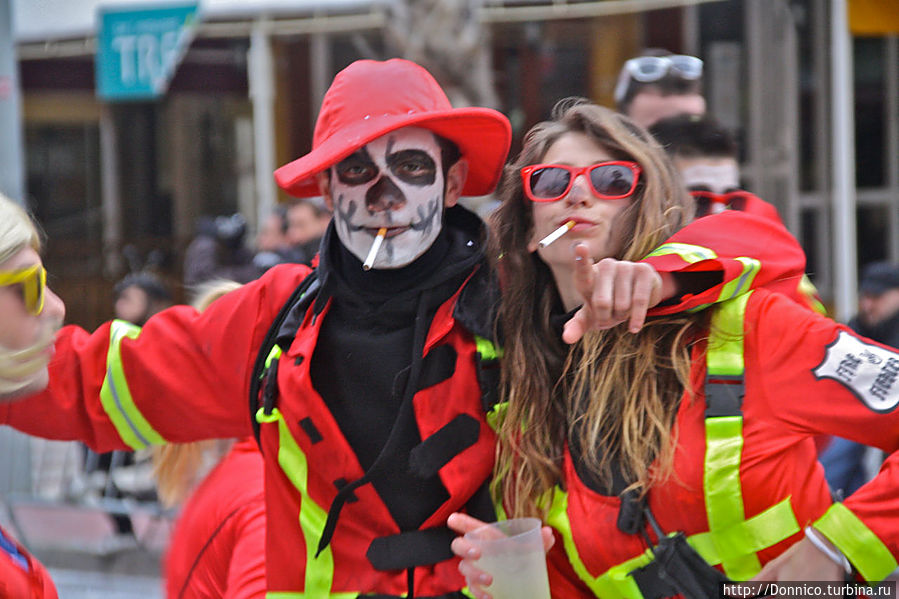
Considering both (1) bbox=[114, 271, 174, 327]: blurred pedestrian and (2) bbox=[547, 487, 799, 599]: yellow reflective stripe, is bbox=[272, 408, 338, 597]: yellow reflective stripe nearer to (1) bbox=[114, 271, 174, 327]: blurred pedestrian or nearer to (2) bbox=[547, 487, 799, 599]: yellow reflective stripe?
(2) bbox=[547, 487, 799, 599]: yellow reflective stripe

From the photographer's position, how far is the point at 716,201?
341 centimetres

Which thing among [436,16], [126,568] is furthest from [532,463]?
[436,16]

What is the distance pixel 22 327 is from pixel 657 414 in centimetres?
127

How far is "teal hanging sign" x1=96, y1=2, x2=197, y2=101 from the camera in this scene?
25.1ft

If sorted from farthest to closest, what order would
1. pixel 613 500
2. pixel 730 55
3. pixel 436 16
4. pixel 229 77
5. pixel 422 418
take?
pixel 229 77 < pixel 730 55 < pixel 436 16 < pixel 422 418 < pixel 613 500

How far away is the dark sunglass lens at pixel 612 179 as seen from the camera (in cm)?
239

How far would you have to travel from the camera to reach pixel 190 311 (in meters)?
2.79

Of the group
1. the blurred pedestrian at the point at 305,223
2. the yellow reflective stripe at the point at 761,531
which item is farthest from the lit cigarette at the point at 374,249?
the blurred pedestrian at the point at 305,223

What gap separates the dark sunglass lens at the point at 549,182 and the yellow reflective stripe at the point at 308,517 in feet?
2.50

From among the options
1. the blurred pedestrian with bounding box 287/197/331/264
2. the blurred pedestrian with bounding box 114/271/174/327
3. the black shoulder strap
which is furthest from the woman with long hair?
the blurred pedestrian with bounding box 114/271/174/327

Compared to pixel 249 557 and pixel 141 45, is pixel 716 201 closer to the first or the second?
pixel 249 557

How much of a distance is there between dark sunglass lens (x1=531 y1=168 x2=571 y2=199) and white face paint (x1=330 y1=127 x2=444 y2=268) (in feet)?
0.77

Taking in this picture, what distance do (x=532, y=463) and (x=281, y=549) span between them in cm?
60

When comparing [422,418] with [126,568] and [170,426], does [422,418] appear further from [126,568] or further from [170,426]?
[126,568]
